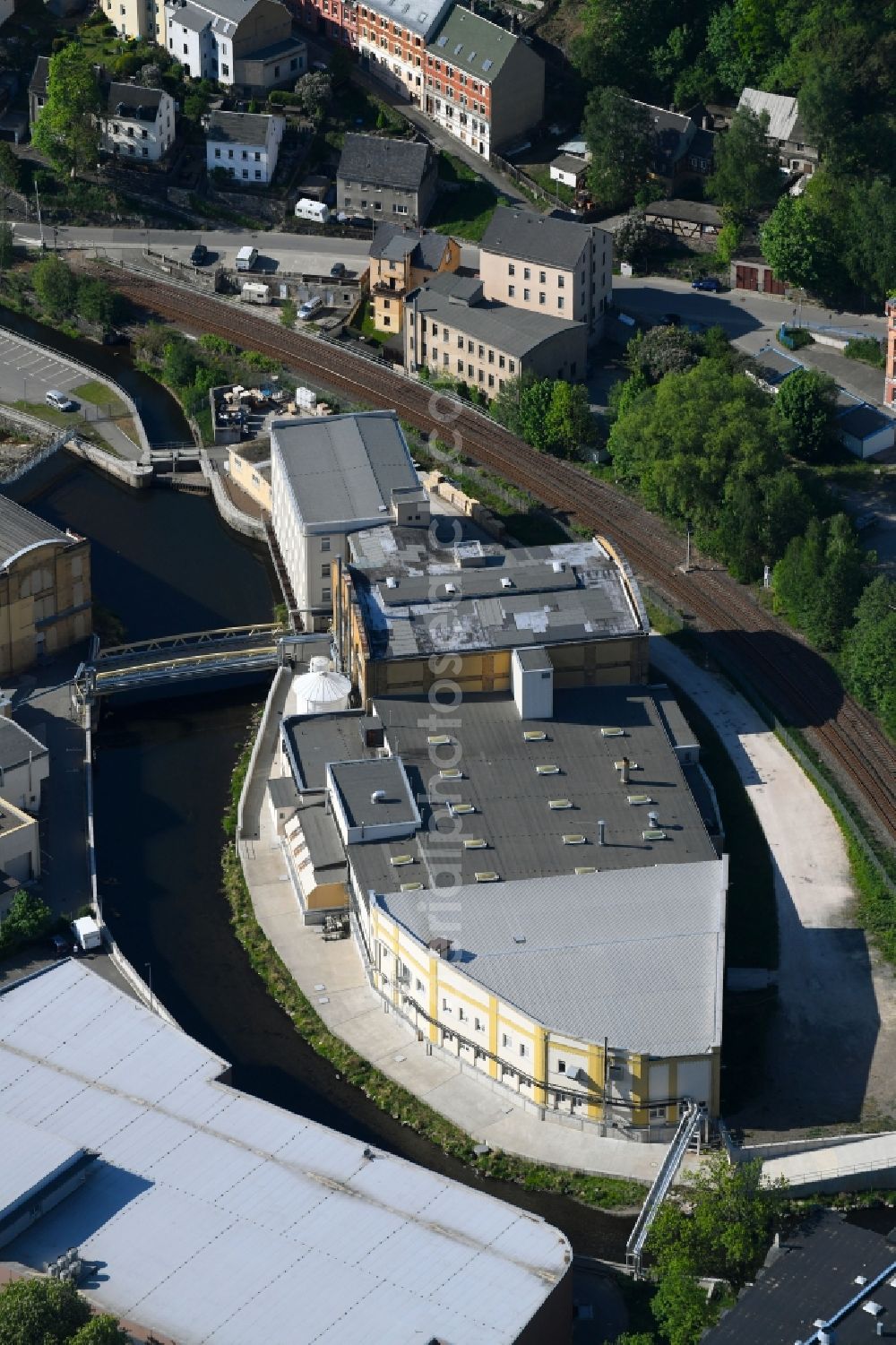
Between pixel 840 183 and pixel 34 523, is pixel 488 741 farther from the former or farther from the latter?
pixel 840 183

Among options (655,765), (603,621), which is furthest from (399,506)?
(655,765)

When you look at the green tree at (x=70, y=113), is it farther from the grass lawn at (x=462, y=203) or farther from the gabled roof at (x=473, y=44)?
the grass lawn at (x=462, y=203)

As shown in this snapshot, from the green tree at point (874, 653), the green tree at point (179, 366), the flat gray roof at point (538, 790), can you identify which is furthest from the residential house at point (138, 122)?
the green tree at point (874, 653)

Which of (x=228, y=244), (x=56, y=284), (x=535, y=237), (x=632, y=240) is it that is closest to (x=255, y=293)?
(x=228, y=244)

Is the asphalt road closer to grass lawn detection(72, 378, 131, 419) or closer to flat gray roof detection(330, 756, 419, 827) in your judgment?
grass lawn detection(72, 378, 131, 419)

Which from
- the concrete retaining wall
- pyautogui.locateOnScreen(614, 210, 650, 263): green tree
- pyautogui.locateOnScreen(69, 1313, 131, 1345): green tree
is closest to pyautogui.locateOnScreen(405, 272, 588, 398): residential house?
pyautogui.locateOnScreen(614, 210, 650, 263): green tree

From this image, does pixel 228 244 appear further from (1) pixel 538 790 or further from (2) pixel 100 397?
(1) pixel 538 790
